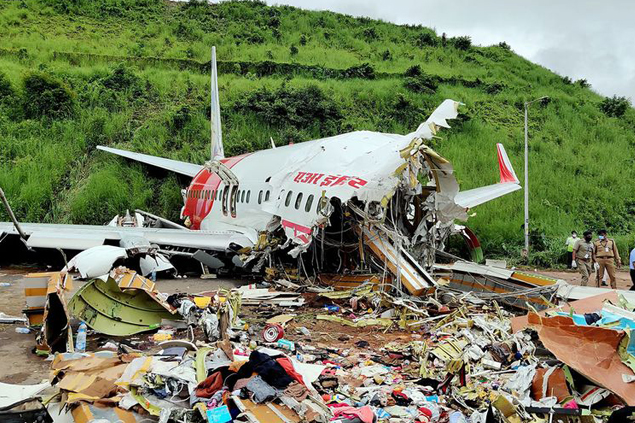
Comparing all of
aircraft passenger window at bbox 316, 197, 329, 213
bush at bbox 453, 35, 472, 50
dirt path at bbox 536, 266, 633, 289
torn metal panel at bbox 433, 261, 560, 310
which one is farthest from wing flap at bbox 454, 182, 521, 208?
bush at bbox 453, 35, 472, 50

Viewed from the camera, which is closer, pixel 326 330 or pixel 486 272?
pixel 326 330

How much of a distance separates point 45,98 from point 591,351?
98.0 feet

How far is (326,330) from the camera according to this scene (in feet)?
29.2

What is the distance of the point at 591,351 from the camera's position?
6.09 meters

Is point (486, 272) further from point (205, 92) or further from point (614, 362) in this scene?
point (205, 92)

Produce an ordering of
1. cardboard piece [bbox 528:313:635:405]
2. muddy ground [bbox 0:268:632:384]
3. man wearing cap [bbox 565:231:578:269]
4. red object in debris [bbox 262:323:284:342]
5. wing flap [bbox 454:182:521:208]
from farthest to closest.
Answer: man wearing cap [bbox 565:231:578:269] → wing flap [bbox 454:182:521:208] → red object in debris [bbox 262:323:284:342] → muddy ground [bbox 0:268:632:384] → cardboard piece [bbox 528:313:635:405]

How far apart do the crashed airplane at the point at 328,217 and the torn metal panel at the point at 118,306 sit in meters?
2.50

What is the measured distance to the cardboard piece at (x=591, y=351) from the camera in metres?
5.52

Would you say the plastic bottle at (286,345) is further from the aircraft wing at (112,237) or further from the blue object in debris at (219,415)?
the aircraft wing at (112,237)

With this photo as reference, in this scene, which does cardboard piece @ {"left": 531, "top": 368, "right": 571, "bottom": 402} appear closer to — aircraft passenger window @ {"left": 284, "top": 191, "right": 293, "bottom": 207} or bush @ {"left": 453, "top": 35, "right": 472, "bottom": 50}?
aircraft passenger window @ {"left": 284, "top": 191, "right": 293, "bottom": 207}

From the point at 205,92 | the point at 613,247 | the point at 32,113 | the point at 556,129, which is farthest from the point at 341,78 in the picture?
the point at 613,247

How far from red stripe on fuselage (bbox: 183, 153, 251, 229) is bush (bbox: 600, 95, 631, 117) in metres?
32.6

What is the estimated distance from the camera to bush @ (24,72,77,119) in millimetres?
28625

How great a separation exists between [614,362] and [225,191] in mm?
12699
